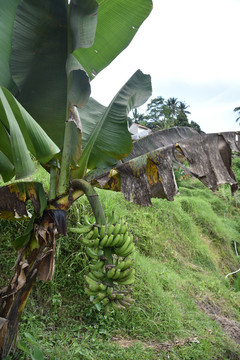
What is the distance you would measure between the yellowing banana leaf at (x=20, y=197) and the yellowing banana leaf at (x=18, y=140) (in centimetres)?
12

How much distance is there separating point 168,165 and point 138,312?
214 cm

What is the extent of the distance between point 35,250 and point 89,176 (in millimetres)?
677

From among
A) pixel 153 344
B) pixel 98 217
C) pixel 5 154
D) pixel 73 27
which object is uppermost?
pixel 73 27

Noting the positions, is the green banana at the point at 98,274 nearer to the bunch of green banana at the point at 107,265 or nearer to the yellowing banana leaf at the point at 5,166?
the bunch of green banana at the point at 107,265

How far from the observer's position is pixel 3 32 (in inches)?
80.7

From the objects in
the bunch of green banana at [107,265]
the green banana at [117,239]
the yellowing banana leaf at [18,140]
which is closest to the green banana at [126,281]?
the bunch of green banana at [107,265]

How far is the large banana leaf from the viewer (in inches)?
73.7

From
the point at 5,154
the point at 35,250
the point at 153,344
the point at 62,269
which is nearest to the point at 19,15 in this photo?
the point at 5,154

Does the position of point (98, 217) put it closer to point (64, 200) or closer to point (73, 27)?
point (64, 200)

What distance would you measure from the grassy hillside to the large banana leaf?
113 cm

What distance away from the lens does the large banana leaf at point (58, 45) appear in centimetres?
187

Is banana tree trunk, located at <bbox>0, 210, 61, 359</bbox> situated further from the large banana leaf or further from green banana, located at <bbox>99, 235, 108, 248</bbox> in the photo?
the large banana leaf

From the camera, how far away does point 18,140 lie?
4.37 feet

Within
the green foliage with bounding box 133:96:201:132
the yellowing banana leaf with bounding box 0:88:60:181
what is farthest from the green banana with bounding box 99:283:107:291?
the green foliage with bounding box 133:96:201:132
